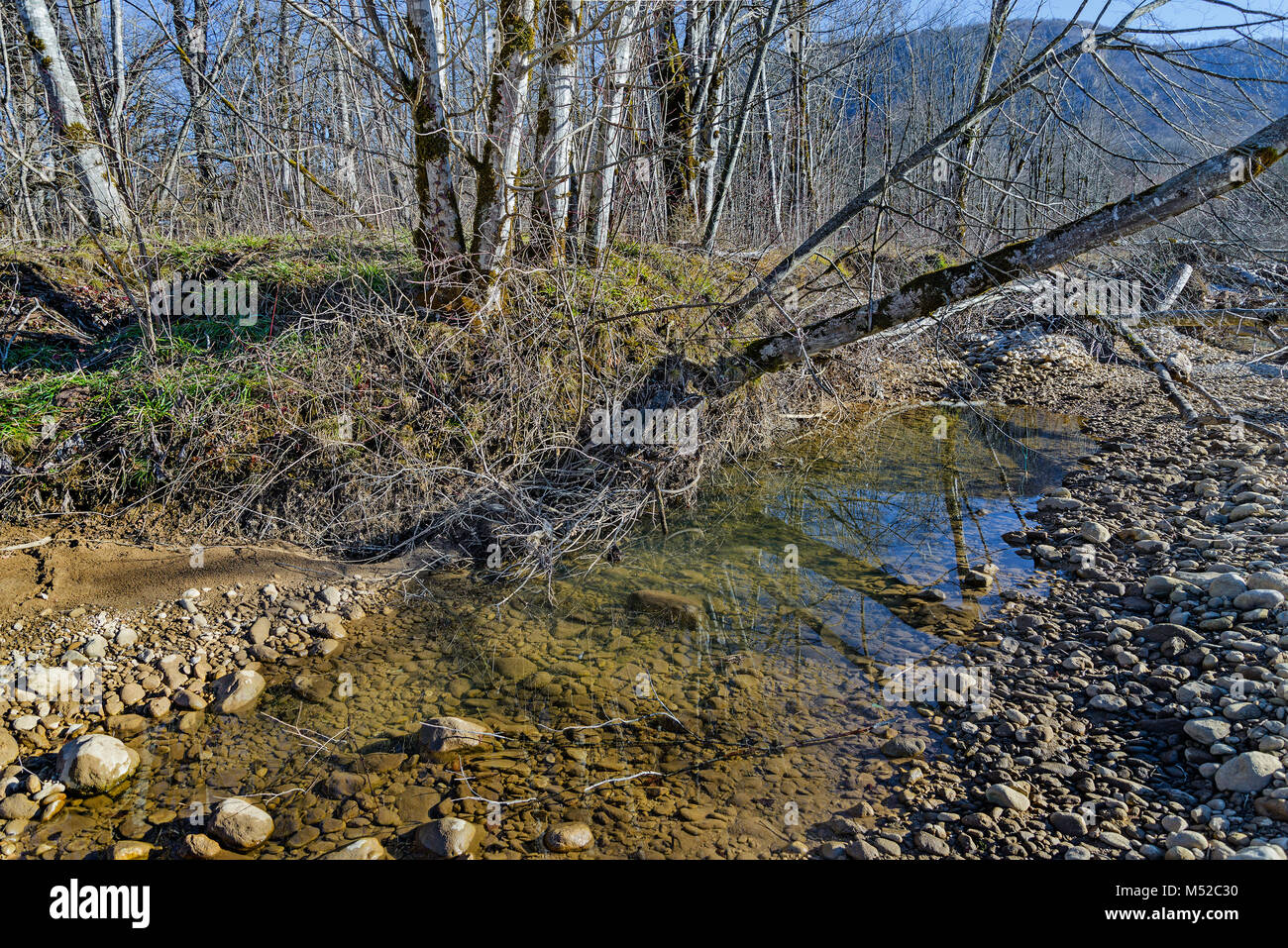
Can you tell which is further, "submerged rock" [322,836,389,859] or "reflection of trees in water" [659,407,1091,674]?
"reflection of trees in water" [659,407,1091,674]

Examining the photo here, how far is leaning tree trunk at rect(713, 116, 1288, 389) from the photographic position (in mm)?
4047

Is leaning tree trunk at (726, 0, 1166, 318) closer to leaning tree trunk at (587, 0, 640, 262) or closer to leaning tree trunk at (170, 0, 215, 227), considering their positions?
leaning tree trunk at (587, 0, 640, 262)

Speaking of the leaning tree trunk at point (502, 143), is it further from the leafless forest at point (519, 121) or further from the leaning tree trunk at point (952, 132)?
the leaning tree trunk at point (952, 132)

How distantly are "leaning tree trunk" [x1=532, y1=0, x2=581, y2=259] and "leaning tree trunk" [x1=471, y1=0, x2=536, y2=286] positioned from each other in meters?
0.29

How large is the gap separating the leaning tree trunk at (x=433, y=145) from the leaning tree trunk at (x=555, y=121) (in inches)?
27.8

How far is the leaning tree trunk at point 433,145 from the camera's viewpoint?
486cm

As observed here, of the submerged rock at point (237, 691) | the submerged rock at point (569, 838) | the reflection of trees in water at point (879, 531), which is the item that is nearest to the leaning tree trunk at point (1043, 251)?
the reflection of trees in water at point (879, 531)

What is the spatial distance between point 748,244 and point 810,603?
6580mm

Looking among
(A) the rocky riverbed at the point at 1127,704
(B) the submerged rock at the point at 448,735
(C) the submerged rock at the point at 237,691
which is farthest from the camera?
(C) the submerged rock at the point at 237,691

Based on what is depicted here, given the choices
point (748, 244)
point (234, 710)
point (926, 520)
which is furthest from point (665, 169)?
point (234, 710)

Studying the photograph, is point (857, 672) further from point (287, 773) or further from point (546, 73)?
point (546, 73)

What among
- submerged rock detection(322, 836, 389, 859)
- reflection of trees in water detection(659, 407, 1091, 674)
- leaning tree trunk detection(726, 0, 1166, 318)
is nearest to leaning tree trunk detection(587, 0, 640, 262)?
leaning tree trunk detection(726, 0, 1166, 318)

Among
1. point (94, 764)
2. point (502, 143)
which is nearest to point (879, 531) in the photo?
point (502, 143)

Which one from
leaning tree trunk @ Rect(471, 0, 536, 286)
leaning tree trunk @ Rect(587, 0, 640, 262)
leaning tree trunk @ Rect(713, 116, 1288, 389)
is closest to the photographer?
leaning tree trunk @ Rect(713, 116, 1288, 389)
